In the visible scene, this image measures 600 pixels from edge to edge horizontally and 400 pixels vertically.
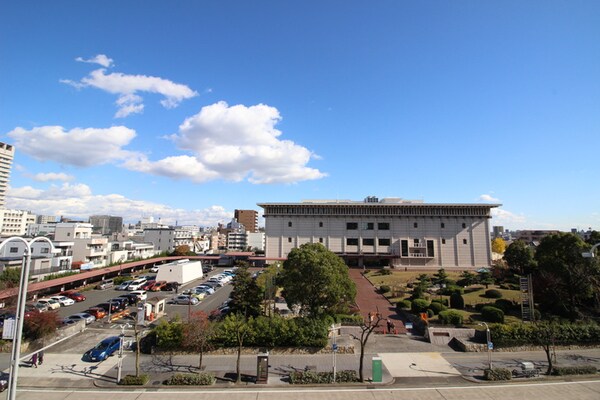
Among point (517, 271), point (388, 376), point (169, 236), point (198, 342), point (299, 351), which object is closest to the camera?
point (388, 376)

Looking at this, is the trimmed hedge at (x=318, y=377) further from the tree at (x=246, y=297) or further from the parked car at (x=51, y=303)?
the parked car at (x=51, y=303)

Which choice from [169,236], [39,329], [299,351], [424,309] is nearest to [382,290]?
[424,309]

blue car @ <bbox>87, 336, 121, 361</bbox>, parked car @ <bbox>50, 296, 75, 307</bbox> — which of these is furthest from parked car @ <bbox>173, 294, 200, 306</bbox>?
blue car @ <bbox>87, 336, 121, 361</bbox>

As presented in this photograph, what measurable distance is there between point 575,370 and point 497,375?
5347mm

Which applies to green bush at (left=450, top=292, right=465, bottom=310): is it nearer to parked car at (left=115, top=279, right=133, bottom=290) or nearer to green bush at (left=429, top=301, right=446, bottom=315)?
green bush at (left=429, top=301, right=446, bottom=315)

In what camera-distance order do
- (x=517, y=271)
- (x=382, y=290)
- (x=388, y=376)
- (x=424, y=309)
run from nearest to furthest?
(x=388, y=376) < (x=424, y=309) < (x=382, y=290) < (x=517, y=271)

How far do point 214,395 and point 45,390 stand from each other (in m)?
9.94

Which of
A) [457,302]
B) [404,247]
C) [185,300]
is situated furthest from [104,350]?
[404,247]

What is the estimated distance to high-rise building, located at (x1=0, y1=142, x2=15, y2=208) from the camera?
125875 millimetres

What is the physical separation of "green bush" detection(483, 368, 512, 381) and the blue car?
25.5 metres

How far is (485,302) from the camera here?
38.7 m

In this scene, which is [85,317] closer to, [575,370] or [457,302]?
[457,302]

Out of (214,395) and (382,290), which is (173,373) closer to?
(214,395)

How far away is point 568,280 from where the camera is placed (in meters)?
33.3
